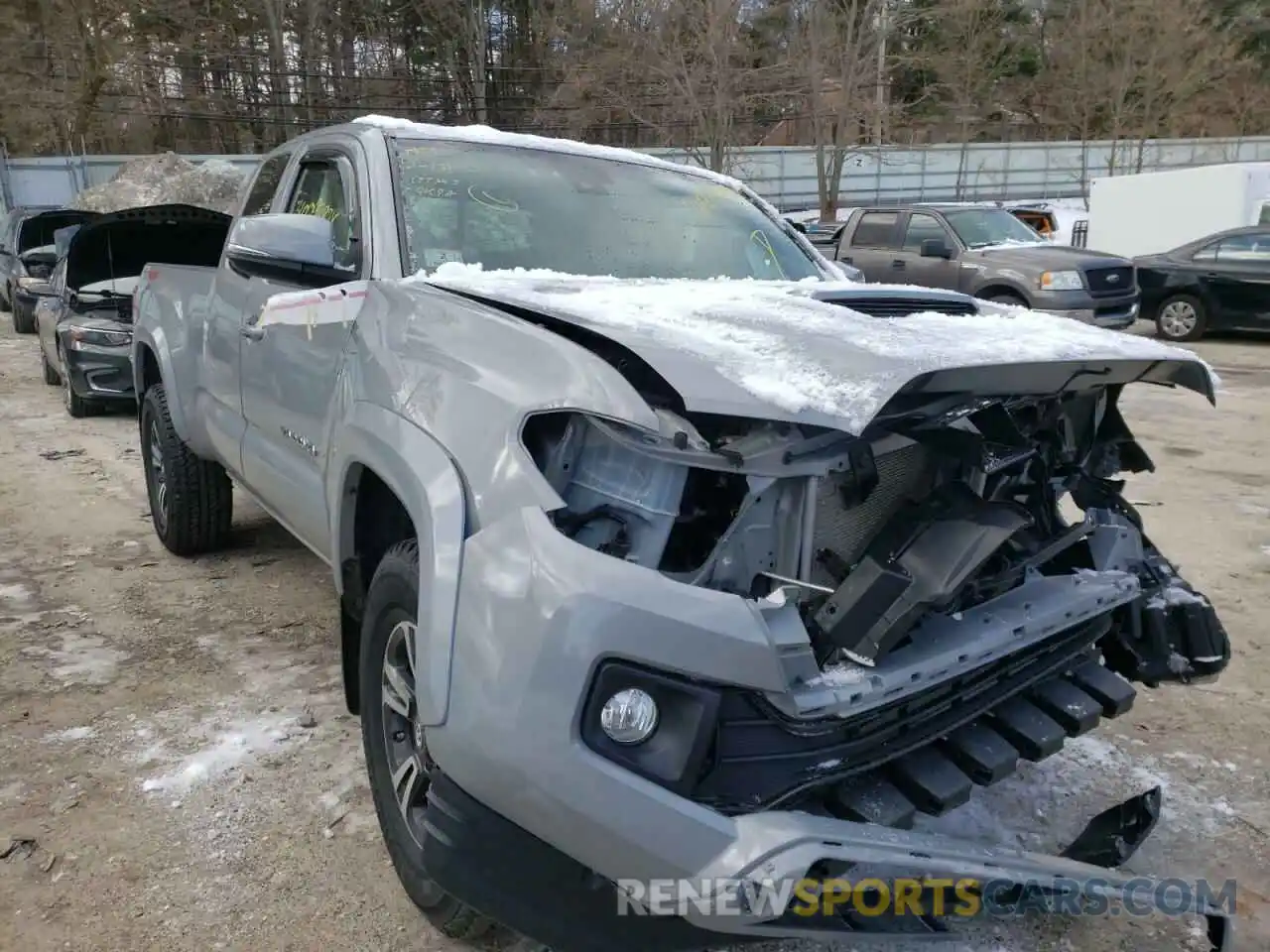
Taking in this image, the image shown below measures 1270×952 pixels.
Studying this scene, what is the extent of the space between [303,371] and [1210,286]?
13131mm

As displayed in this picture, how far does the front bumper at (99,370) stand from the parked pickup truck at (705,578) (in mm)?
6213

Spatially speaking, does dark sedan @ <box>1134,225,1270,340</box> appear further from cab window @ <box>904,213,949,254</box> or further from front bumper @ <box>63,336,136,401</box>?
front bumper @ <box>63,336,136,401</box>

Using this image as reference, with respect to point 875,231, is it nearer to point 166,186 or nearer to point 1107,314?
point 1107,314

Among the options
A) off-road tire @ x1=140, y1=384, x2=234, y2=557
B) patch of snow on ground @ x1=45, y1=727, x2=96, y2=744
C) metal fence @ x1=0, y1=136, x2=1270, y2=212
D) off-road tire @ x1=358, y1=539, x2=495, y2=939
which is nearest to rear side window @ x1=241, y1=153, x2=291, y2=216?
off-road tire @ x1=140, y1=384, x2=234, y2=557

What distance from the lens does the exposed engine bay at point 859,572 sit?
1.84 m

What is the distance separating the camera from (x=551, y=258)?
3156 mm

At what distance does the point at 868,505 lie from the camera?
2.24m

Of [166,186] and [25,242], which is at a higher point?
[166,186]

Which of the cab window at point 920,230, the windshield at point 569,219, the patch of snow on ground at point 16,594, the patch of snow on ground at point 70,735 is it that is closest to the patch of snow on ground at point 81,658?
the patch of snow on ground at point 70,735

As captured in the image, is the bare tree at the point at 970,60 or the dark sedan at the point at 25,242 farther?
the bare tree at the point at 970,60

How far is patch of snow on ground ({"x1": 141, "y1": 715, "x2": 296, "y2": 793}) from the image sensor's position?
3.00m

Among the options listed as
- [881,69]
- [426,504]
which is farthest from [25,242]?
[881,69]

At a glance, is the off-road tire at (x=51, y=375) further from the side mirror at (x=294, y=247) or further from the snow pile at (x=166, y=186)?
the snow pile at (x=166, y=186)

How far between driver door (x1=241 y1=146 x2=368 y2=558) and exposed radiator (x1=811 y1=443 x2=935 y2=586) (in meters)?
1.46
